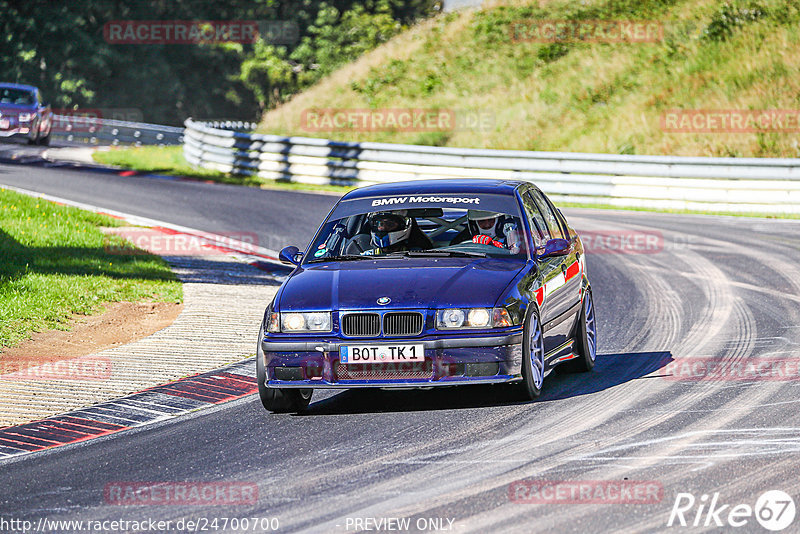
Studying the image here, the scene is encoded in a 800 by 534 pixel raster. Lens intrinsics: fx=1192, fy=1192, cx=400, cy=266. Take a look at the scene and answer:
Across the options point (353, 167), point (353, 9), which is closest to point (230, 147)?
point (353, 167)

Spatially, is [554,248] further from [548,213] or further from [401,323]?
[401,323]

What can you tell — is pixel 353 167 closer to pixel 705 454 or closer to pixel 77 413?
pixel 77 413

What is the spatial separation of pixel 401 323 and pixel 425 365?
0.32 metres

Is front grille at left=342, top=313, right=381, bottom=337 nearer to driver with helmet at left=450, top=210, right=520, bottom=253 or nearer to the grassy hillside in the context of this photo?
driver with helmet at left=450, top=210, right=520, bottom=253

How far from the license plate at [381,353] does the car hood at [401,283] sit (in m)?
0.27

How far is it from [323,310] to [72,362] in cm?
345

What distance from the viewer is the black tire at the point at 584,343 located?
961cm

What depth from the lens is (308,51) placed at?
64.1 m

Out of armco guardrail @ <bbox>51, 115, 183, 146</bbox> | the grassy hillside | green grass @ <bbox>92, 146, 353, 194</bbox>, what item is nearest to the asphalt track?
green grass @ <bbox>92, 146, 353, 194</bbox>

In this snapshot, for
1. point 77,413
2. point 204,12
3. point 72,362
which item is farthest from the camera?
point 204,12

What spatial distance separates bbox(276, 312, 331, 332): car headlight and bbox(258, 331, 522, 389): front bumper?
4.2 inches

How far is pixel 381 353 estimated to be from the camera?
782 centimetres

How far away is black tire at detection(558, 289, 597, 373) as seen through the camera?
961 cm

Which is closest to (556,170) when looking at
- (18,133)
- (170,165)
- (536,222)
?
(170,165)
